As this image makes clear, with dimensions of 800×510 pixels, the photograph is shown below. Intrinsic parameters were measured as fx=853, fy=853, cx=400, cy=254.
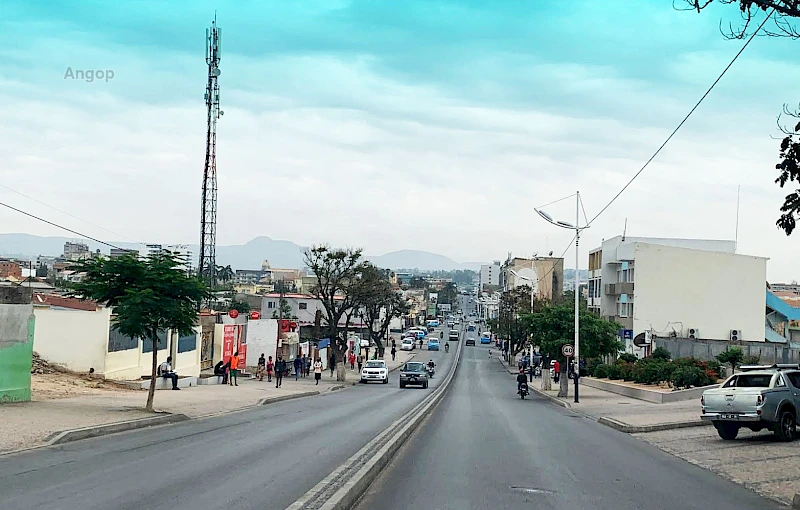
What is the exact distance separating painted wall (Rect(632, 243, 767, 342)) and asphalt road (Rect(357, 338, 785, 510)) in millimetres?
42392

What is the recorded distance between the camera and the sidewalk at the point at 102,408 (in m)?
17.9

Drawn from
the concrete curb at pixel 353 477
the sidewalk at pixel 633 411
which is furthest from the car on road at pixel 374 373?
the concrete curb at pixel 353 477

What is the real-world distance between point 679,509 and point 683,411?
20320 mm

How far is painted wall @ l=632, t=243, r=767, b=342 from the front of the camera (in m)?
66.4

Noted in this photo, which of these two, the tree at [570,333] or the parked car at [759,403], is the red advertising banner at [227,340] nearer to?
the tree at [570,333]

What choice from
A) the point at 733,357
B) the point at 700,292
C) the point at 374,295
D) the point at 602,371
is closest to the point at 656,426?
the point at 733,357

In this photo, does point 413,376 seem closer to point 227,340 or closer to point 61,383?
point 227,340

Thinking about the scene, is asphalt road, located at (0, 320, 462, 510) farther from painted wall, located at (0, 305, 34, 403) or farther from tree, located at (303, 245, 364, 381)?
tree, located at (303, 245, 364, 381)

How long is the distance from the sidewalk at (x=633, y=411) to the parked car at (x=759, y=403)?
4321mm

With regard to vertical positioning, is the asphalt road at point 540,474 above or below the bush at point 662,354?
below

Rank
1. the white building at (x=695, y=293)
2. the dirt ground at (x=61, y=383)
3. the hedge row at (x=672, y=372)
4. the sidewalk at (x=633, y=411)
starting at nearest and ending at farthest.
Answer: the sidewalk at (x=633, y=411), the dirt ground at (x=61, y=383), the hedge row at (x=672, y=372), the white building at (x=695, y=293)

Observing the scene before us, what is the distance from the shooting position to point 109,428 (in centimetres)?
1972

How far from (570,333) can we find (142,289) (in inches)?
1103

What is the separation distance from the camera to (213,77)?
67438 millimetres
